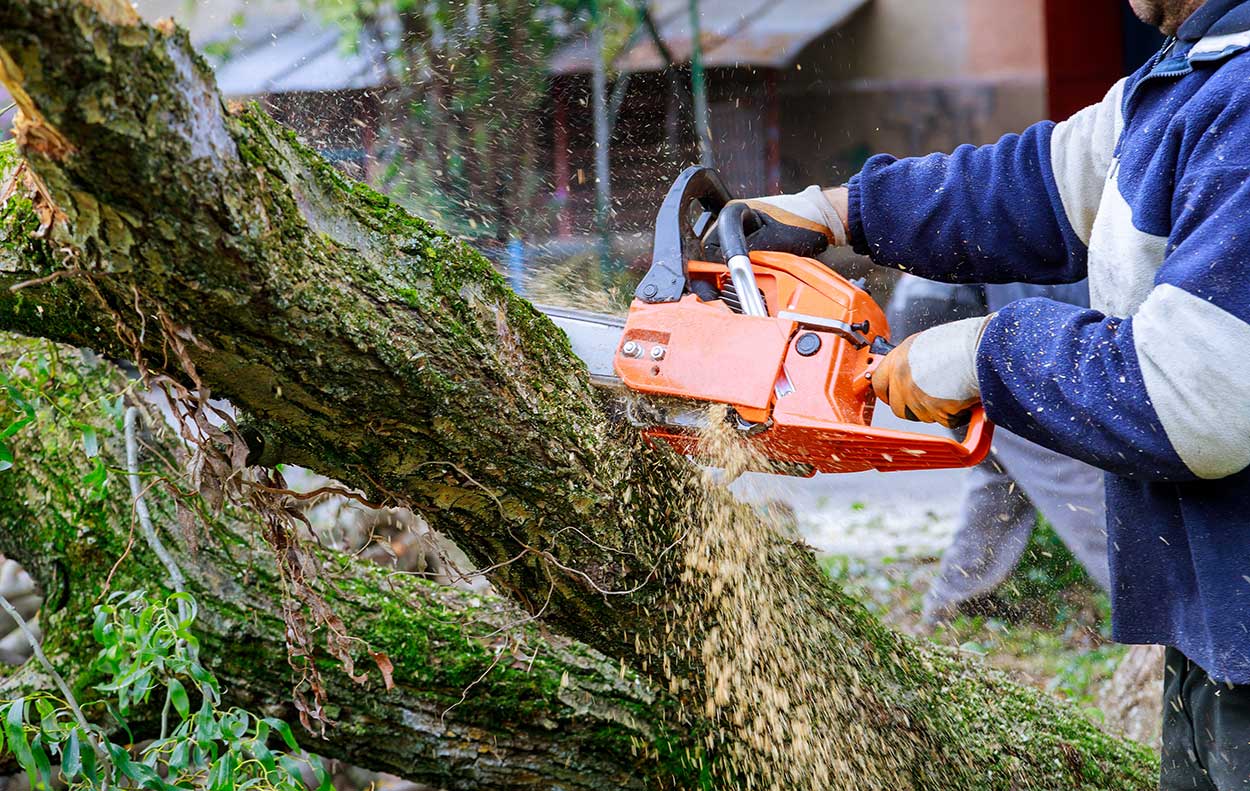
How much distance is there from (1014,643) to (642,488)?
2.90 m

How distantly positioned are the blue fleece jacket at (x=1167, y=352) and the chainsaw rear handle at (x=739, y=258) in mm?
443

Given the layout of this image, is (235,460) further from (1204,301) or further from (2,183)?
(1204,301)

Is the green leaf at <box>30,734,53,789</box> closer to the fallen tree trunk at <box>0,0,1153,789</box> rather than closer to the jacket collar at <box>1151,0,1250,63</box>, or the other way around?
the fallen tree trunk at <box>0,0,1153,789</box>

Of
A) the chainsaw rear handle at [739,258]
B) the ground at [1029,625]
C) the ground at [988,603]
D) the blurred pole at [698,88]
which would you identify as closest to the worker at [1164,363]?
the chainsaw rear handle at [739,258]

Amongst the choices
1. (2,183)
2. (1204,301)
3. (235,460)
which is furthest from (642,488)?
(2,183)

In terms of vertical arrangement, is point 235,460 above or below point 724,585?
above

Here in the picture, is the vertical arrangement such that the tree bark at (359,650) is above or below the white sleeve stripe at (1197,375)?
below

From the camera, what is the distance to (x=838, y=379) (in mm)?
1860

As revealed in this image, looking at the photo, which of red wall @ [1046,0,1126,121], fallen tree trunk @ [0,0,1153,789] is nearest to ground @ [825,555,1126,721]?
fallen tree trunk @ [0,0,1153,789]

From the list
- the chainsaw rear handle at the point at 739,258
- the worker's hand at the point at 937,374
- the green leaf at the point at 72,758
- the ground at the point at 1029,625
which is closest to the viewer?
the green leaf at the point at 72,758

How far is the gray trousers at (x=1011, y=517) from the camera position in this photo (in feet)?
12.8

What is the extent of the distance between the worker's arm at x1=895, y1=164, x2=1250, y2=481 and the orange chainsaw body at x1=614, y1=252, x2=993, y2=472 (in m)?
0.17

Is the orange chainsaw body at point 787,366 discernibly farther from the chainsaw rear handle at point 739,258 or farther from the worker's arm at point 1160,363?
the worker's arm at point 1160,363

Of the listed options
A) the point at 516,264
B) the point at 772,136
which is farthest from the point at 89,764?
the point at 772,136
